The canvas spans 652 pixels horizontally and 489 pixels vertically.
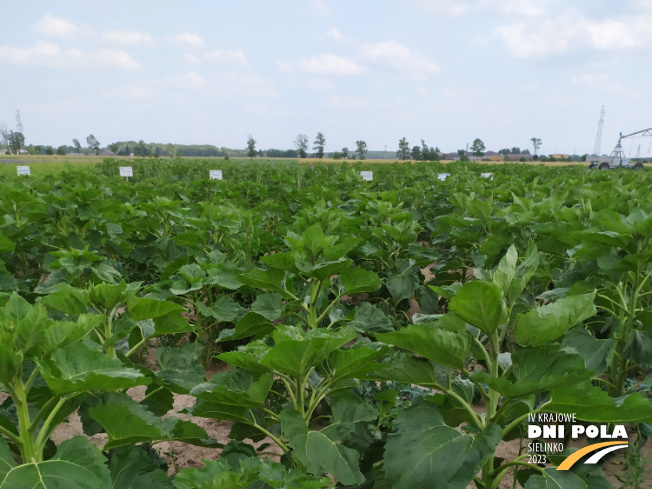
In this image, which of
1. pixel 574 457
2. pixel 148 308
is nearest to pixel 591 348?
pixel 574 457

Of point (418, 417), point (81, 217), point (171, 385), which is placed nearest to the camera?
point (418, 417)

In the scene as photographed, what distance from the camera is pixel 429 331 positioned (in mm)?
1562

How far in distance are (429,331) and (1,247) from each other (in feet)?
12.4

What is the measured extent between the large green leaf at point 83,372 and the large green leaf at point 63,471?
0.18 meters

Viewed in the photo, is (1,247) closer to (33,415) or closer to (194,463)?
(194,463)

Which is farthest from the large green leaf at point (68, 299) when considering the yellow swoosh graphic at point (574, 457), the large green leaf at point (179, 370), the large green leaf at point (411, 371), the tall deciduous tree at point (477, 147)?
the tall deciduous tree at point (477, 147)

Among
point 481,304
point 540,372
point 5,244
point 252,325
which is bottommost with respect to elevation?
point 252,325

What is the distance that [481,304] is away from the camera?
5.12 feet

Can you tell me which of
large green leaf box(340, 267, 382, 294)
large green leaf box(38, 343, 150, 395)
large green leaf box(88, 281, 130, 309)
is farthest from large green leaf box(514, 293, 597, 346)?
large green leaf box(88, 281, 130, 309)

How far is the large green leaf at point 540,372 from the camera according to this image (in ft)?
4.81

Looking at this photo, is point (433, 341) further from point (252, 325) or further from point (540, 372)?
point (252, 325)

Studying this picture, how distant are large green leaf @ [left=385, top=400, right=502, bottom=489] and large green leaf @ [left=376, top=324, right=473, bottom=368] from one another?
245mm

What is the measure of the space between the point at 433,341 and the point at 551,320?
0.37 metres

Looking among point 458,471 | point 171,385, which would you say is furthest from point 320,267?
point 458,471
